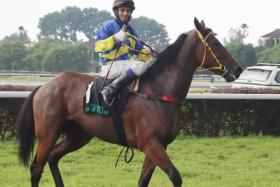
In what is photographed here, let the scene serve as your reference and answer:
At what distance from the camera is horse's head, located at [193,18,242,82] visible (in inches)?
208

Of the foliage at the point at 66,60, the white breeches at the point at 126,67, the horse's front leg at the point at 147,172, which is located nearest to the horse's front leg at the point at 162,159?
the horse's front leg at the point at 147,172

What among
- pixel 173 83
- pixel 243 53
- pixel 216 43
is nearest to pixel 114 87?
pixel 173 83

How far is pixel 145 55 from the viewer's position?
5859 millimetres

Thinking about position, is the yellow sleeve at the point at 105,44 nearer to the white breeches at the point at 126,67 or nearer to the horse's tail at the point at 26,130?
the white breeches at the point at 126,67

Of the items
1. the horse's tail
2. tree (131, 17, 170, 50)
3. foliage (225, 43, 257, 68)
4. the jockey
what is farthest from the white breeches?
tree (131, 17, 170, 50)

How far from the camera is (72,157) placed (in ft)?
27.1

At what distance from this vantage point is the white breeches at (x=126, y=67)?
5.48 m

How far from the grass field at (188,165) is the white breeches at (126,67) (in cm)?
151

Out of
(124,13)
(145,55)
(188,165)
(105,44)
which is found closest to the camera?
(105,44)

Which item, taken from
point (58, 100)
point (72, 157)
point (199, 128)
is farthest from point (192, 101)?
point (58, 100)

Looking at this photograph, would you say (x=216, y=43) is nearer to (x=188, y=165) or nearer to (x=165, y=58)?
(x=165, y=58)

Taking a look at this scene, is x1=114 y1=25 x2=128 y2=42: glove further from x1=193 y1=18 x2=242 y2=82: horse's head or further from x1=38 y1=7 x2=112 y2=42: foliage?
x1=38 y1=7 x2=112 y2=42: foliage

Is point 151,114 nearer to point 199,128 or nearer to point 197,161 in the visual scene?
point 197,161

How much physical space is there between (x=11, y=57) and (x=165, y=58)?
131 feet
